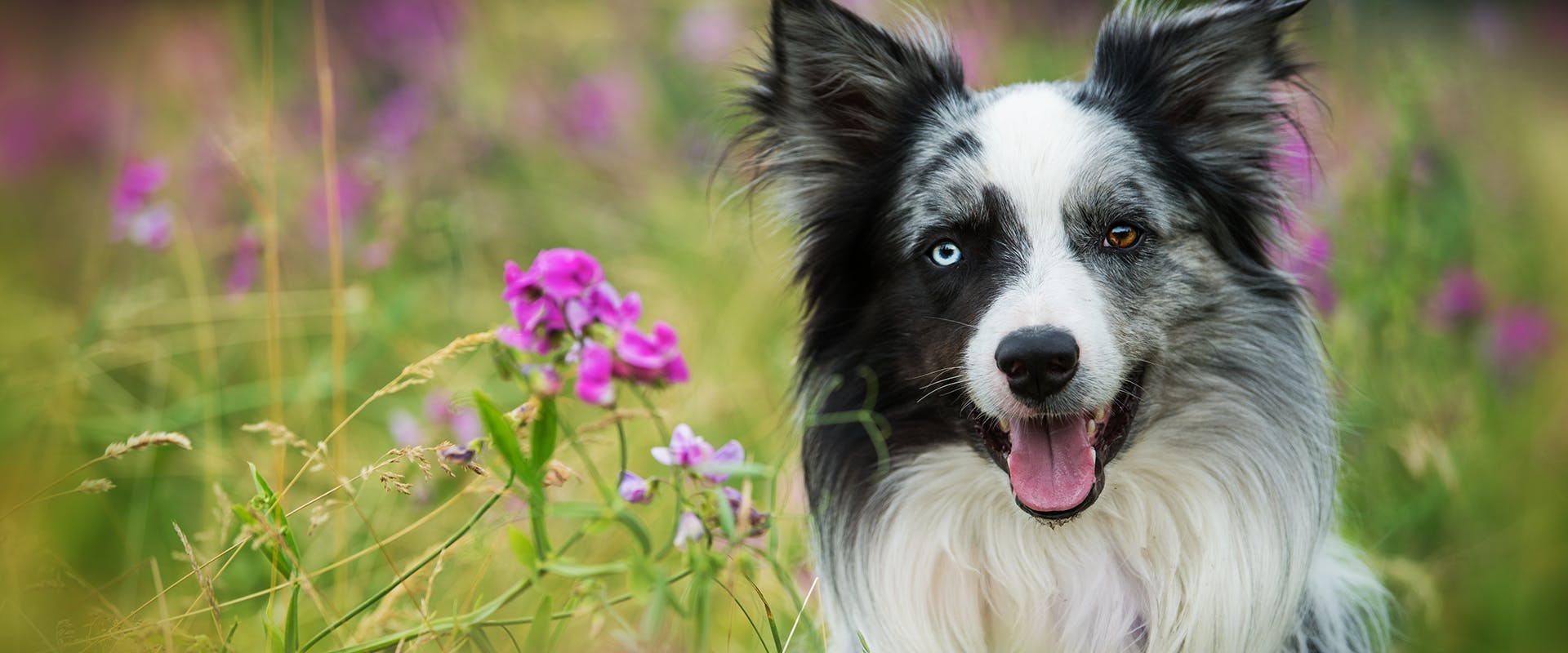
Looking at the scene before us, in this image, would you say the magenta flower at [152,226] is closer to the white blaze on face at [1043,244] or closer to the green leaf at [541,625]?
the green leaf at [541,625]

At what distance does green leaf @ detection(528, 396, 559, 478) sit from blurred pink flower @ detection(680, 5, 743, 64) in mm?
5837

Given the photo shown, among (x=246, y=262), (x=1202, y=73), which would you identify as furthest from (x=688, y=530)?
(x=246, y=262)

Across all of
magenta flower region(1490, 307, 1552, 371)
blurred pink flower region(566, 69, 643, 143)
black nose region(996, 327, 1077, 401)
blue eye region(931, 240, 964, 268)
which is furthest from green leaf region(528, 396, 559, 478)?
blurred pink flower region(566, 69, 643, 143)

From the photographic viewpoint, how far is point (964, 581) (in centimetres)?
295

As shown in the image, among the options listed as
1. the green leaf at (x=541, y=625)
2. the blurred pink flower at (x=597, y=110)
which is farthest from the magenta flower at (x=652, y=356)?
Result: the blurred pink flower at (x=597, y=110)

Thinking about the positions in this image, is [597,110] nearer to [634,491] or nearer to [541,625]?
[634,491]

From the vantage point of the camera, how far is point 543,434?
2072 mm

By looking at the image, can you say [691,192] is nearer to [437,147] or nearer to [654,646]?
[437,147]

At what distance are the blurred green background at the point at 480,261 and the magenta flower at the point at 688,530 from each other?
250 millimetres

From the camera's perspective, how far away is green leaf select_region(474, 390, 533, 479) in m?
1.96

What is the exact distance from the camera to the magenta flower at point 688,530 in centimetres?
215

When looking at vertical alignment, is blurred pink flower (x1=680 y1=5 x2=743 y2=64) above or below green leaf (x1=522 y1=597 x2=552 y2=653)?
above

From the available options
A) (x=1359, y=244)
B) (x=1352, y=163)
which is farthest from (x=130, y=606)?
(x=1352, y=163)

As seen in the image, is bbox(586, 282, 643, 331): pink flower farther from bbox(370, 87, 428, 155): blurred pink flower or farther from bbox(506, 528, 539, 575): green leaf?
bbox(370, 87, 428, 155): blurred pink flower
